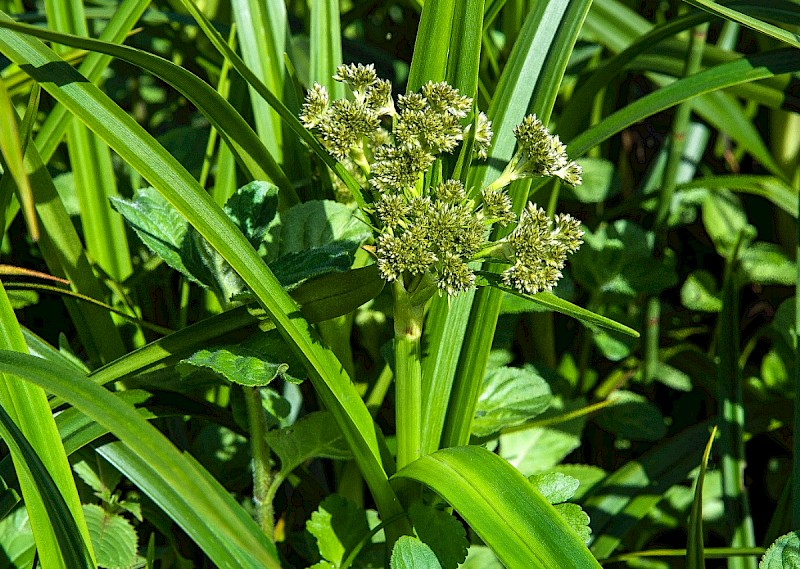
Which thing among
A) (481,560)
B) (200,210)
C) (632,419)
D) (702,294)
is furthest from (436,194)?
(702,294)

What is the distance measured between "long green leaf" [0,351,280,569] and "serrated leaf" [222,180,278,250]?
32cm

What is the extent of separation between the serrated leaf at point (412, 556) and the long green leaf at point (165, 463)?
15 centimetres

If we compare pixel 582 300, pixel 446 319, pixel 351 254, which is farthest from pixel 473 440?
pixel 582 300

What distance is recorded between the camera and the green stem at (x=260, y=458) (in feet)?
3.50

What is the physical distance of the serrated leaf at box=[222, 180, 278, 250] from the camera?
3.33ft

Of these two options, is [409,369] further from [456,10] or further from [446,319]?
[456,10]

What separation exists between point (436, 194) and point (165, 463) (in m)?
0.40

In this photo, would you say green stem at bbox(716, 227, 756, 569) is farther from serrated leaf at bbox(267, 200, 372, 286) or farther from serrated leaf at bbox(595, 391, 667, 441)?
serrated leaf at bbox(267, 200, 372, 286)

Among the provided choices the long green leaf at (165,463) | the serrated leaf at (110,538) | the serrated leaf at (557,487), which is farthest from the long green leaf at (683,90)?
the serrated leaf at (110,538)

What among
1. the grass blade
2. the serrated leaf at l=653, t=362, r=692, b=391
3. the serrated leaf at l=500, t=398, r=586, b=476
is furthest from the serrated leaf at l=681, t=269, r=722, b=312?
the grass blade

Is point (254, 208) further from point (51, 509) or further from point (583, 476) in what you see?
point (583, 476)

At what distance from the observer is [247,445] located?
Answer: 4.42ft

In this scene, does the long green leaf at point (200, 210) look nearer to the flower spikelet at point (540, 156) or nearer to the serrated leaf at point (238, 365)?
the serrated leaf at point (238, 365)

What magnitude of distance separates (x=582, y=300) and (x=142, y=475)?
1.24m
